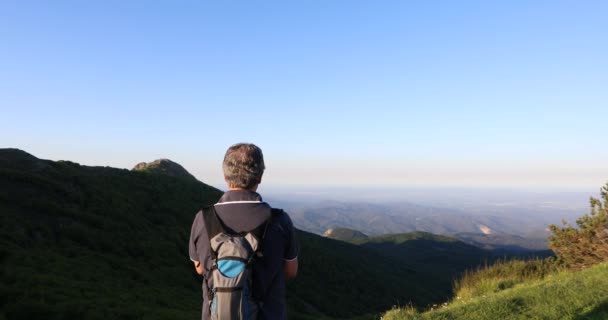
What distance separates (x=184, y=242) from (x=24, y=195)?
441 inches

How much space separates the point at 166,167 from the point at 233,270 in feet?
210

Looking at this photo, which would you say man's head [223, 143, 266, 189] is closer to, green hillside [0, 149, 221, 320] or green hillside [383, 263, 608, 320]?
green hillside [383, 263, 608, 320]

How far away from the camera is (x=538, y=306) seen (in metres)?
7.25

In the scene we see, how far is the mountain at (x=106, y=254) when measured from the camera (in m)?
10.4

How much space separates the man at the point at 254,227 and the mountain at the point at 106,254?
792 centimetres

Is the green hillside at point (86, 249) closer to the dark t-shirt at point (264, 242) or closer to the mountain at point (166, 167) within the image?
the dark t-shirt at point (264, 242)

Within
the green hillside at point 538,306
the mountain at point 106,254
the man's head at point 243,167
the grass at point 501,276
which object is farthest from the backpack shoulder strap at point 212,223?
the grass at point 501,276

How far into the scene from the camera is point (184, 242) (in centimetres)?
2862

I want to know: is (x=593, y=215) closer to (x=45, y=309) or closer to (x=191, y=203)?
(x=45, y=309)

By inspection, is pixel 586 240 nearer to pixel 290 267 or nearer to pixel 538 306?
pixel 538 306

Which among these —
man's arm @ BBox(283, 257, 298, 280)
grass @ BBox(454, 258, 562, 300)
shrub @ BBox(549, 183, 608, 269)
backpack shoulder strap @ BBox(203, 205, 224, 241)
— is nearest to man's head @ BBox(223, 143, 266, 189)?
backpack shoulder strap @ BBox(203, 205, 224, 241)

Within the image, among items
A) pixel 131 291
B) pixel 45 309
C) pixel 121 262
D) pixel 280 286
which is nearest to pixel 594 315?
pixel 280 286

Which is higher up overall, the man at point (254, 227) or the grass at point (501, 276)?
the man at point (254, 227)

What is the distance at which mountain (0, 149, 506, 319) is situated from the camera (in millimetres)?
10375
